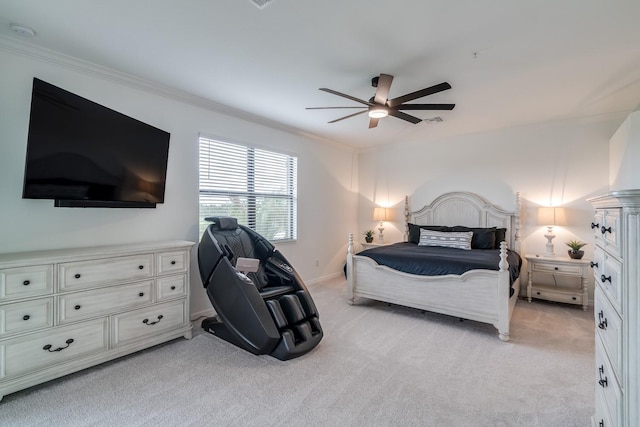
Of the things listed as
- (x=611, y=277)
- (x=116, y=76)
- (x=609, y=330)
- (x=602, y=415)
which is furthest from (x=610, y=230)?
(x=116, y=76)

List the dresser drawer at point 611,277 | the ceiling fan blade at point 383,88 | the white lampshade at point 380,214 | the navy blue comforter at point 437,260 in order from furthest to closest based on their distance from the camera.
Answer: the white lampshade at point 380,214
the navy blue comforter at point 437,260
the ceiling fan blade at point 383,88
the dresser drawer at point 611,277

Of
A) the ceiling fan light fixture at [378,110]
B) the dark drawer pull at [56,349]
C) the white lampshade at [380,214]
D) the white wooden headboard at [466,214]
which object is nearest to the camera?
the dark drawer pull at [56,349]

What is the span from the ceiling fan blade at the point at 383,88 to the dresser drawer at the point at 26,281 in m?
2.95

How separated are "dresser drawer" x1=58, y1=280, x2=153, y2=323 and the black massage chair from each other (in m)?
0.52

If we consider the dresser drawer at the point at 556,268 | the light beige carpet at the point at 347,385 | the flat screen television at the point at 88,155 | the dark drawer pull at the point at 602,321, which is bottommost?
the light beige carpet at the point at 347,385

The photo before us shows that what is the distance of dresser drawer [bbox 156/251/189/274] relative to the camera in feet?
8.97

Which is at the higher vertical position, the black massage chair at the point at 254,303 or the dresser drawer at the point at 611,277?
the dresser drawer at the point at 611,277

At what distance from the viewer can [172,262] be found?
2.82 metres

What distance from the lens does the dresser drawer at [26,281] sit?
1957mm

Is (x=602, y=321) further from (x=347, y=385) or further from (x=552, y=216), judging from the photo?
(x=552, y=216)

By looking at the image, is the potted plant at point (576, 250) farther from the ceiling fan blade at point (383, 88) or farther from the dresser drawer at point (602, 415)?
the ceiling fan blade at point (383, 88)

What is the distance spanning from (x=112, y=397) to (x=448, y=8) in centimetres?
344

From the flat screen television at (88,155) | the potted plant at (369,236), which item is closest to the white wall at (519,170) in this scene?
the potted plant at (369,236)

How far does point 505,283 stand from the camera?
115 inches
